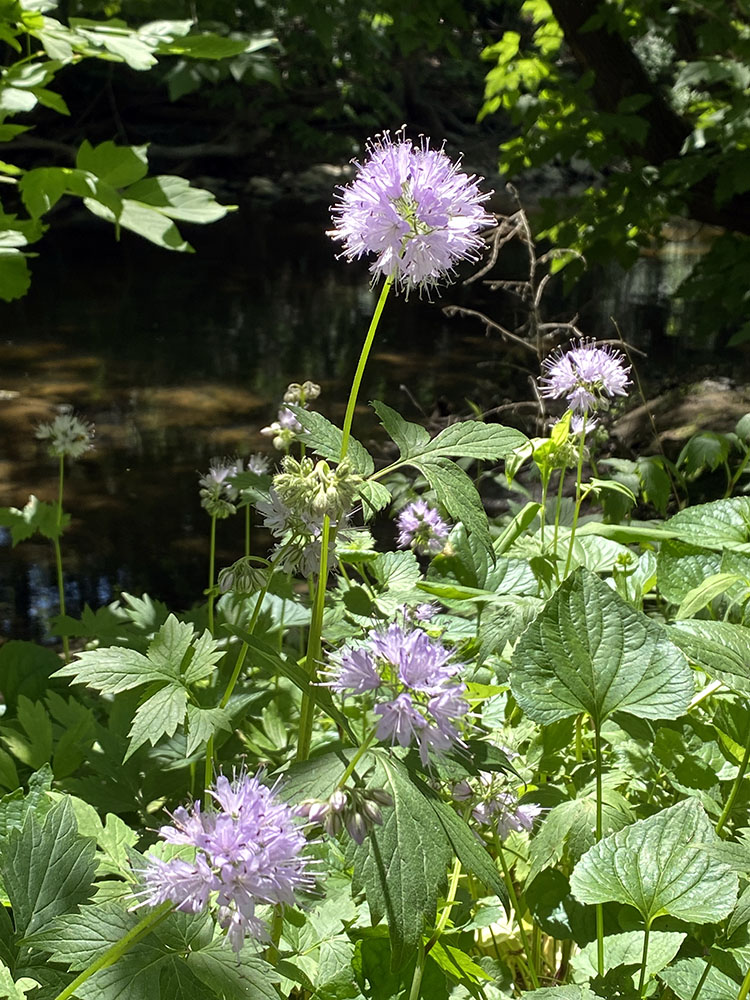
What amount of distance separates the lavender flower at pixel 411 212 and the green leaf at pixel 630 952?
0.69 meters

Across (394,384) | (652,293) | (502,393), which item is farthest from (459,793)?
(652,293)

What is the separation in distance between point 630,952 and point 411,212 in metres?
0.75

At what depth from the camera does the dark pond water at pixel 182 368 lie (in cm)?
436

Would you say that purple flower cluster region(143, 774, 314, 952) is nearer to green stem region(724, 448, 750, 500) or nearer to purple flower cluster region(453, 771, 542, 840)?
purple flower cluster region(453, 771, 542, 840)

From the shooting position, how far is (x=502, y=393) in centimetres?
580

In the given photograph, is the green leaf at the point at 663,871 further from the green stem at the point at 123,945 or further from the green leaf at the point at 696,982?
the green stem at the point at 123,945

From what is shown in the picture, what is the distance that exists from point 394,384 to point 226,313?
2.52m

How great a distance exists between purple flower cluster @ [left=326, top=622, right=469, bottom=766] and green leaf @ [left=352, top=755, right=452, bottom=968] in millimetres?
48

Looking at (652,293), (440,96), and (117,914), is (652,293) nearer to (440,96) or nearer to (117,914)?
(117,914)

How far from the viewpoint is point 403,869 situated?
730 mm

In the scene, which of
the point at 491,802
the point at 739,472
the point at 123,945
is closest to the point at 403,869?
the point at 123,945

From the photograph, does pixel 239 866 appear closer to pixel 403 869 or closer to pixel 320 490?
pixel 403 869

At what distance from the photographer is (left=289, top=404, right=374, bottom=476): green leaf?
3.02 feet

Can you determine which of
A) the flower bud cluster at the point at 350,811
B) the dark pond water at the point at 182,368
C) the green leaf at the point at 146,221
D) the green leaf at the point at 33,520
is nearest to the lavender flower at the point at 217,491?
the green leaf at the point at 146,221
